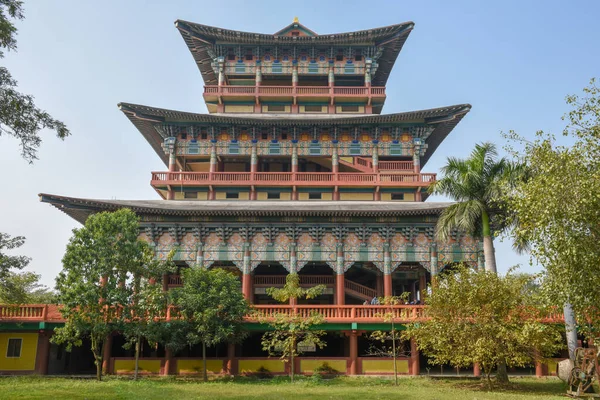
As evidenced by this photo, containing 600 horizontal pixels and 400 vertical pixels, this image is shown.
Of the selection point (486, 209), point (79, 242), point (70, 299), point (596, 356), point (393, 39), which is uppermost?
point (393, 39)

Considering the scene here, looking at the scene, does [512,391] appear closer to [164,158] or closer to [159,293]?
[159,293]

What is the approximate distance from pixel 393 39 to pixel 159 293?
28.8m

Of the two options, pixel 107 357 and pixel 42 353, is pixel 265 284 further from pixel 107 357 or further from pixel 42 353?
pixel 42 353

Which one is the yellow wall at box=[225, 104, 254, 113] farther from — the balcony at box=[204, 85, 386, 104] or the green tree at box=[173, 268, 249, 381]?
the green tree at box=[173, 268, 249, 381]

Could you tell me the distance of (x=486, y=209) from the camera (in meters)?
27.7

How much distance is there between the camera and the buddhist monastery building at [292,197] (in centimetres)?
2983

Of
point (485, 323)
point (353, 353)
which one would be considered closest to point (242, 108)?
point (353, 353)

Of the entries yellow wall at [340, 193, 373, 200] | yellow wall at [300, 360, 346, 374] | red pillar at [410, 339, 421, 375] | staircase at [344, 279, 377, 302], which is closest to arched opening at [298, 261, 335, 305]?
staircase at [344, 279, 377, 302]

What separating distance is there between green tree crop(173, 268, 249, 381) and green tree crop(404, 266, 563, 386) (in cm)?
894

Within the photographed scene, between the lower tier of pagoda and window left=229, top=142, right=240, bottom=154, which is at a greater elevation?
window left=229, top=142, right=240, bottom=154

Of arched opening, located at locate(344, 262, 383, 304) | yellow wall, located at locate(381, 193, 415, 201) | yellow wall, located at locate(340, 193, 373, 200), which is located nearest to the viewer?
arched opening, located at locate(344, 262, 383, 304)

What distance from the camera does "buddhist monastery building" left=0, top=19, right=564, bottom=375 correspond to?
97.9ft

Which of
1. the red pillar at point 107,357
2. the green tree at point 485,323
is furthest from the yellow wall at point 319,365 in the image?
the red pillar at point 107,357

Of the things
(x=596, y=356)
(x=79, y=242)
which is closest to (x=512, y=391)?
(x=596, y=356)
